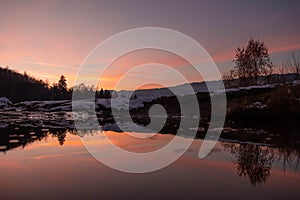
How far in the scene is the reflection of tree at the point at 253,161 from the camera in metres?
7.32

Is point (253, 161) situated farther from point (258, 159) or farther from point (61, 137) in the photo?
point (61, 137)

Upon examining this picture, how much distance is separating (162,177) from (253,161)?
3.35 m

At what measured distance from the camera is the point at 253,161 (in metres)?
8.88

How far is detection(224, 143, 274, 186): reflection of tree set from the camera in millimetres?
7320

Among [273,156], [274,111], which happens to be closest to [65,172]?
[273,156]

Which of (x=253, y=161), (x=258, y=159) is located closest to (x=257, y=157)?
(x=258, y=159)

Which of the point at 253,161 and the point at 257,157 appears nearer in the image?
the point at 253,161

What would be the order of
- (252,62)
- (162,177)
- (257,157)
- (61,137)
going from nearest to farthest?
(162,177), (257,157), (61,137), (252,62)

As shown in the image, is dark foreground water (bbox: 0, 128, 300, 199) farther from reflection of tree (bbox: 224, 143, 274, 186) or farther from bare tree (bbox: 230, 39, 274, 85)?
bare tree (bbox: 230, 39, 274, 85)

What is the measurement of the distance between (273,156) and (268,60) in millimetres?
40413

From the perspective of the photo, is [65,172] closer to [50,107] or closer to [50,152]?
[50,152]

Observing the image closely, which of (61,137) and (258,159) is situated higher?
(61,137)

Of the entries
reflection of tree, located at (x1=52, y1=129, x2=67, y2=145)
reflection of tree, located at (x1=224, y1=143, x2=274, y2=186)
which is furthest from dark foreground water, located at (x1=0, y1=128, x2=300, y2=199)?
reflection of tree, located at (x1=52, y1=129, x2=67, y2=145)

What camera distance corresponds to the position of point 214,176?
7367 millimetres
